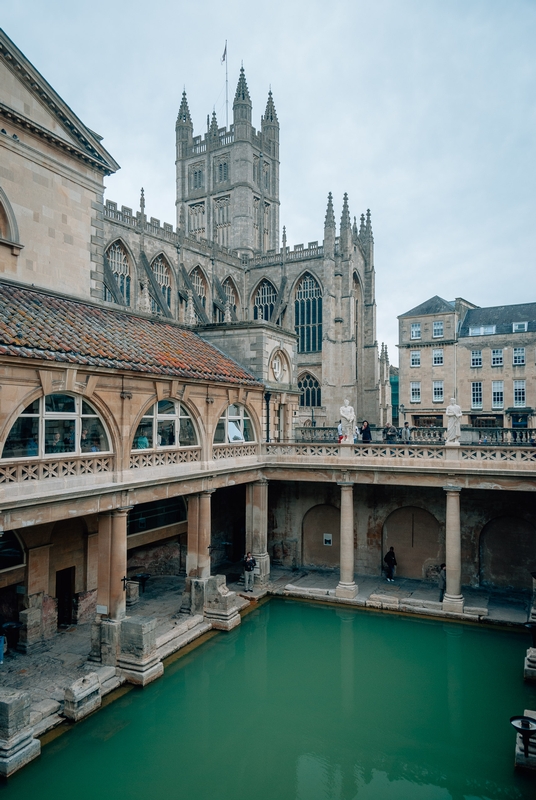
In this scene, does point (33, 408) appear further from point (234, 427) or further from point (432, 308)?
point (432, 308)

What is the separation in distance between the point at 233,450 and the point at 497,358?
107ft

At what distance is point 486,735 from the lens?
1488cm

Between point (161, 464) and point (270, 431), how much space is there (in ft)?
29.0

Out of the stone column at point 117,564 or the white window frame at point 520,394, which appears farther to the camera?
the white window frame at point 520,394

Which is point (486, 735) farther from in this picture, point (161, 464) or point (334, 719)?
point (161, 464)

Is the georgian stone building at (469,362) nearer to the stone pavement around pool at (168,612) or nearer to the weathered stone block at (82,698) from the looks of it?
the stone pavement around pool at (168,612)

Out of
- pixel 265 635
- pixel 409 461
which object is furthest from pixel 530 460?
pixel 265 635

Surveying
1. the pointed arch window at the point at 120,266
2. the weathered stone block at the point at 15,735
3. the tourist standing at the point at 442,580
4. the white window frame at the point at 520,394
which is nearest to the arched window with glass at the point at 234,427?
the tourist standing at the point at 442,580

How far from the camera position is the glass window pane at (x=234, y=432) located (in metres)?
24.5

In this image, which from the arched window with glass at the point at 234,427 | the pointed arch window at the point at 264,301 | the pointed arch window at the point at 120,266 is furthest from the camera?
the pointed arch window at the point at 264,301

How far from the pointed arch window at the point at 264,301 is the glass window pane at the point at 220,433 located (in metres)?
38.3

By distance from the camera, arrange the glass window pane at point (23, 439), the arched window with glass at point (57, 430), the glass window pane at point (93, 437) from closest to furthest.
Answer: the glass window pane at point (23, 439)
the arched window with glass at point (57, 430)
the glass window pane at point (93, 437)

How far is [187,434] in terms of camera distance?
70.7 feet

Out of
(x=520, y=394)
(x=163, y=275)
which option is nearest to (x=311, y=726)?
(x=520, y=394)
